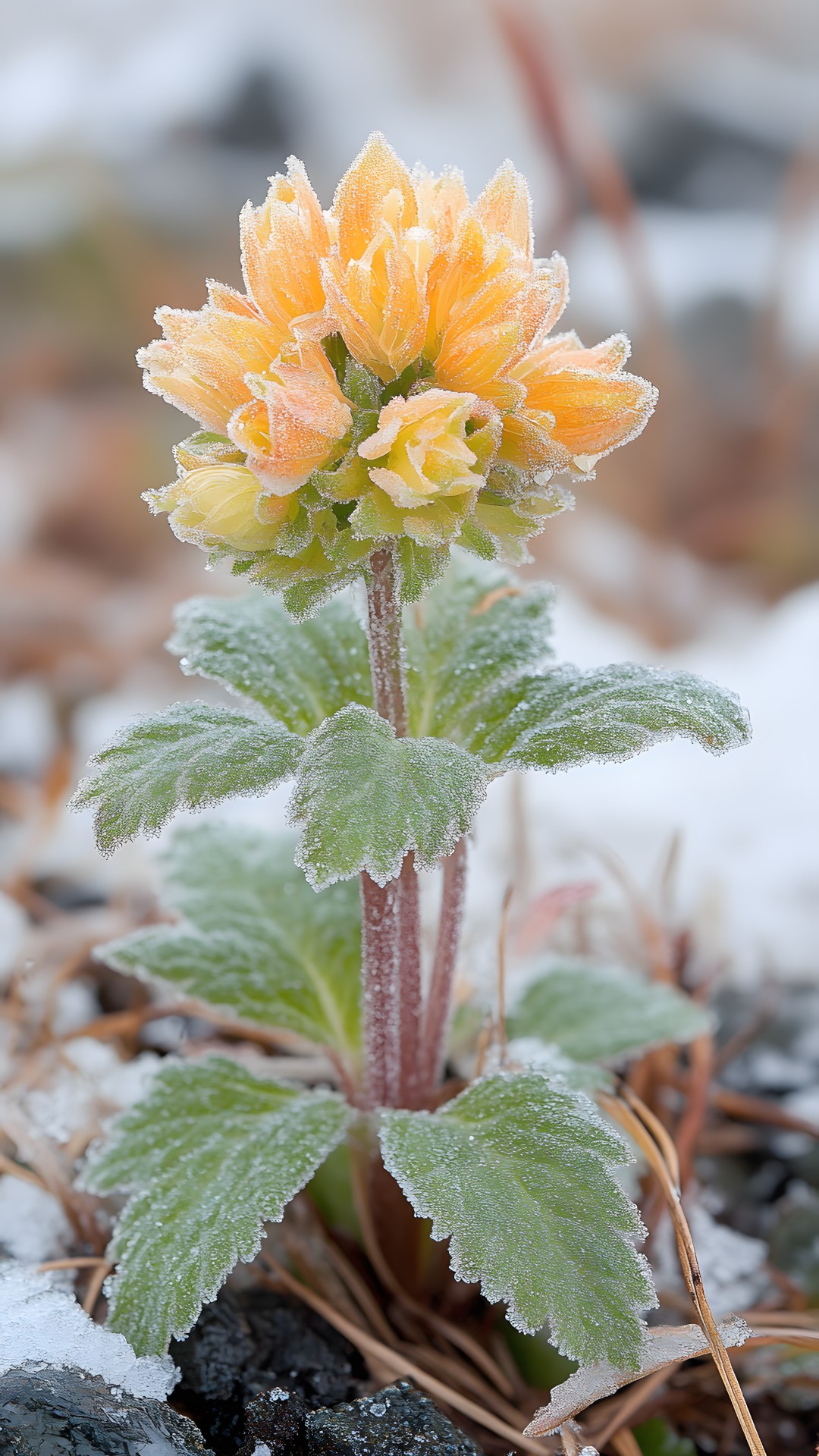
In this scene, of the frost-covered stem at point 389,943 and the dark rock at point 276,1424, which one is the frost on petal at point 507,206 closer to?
the frost-covered stem at point 389,943

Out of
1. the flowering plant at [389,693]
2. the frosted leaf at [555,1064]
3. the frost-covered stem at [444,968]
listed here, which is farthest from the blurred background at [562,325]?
the flowering plant at [389,693]

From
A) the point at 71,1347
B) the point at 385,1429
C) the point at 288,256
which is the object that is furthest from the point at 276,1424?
the point at 288,256

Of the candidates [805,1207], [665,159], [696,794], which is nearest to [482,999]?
[805,1207]

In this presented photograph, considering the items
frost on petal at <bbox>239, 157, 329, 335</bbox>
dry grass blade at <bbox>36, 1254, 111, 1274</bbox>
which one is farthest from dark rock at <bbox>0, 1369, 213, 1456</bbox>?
frost on petal at <bbox>239, 157, 329, 335</bbox>

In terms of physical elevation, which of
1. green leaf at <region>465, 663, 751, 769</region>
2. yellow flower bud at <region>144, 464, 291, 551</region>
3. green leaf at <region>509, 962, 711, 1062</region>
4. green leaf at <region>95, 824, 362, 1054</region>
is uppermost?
yellow flower bud at <region>144, 464, 291, 551</region>

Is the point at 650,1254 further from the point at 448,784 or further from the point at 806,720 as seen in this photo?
the point at 806,720

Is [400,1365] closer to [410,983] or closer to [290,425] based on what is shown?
[410,983]

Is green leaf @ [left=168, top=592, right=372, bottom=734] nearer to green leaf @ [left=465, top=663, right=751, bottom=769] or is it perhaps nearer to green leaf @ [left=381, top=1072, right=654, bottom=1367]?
green leaf @ [left=465, top=663, right=751, bottom=769]
